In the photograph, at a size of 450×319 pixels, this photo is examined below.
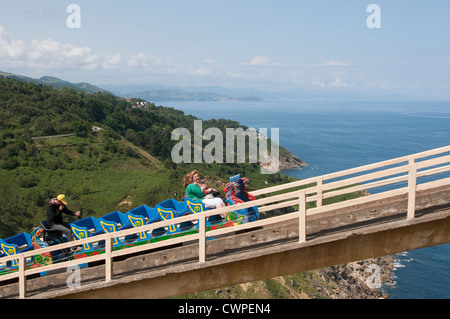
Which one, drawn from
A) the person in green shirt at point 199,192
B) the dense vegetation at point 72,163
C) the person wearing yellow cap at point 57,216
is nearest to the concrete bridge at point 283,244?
the person in green shirt at point 199,192

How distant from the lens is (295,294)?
A: 41.4 meters

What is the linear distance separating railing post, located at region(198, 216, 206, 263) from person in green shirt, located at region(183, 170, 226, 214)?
1390mm

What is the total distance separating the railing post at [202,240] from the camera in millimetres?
7133

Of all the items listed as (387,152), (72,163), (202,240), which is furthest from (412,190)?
(387,152)

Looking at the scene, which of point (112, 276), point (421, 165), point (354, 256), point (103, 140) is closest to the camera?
point (421, 165)

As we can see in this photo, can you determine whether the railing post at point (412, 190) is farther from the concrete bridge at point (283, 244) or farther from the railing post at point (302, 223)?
the railing post at point (302, 223)

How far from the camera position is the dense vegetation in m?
50.9

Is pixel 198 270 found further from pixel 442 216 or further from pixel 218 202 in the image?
pixel 442 216

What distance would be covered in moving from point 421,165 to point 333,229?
1741mm

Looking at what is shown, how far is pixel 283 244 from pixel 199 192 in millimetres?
2444

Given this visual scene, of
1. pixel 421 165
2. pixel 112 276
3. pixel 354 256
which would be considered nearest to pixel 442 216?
pixel 421 165

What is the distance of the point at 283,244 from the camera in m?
7.24

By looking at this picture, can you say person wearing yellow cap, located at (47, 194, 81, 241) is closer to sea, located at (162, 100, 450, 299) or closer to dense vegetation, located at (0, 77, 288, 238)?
dense vegetation, located at (0, 77, 288, 238)

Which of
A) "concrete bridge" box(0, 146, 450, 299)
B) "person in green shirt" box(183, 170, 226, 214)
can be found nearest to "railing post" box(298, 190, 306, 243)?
"concrete bridge" box(0, 146, 450, 299)
